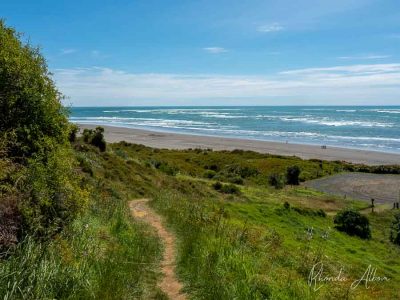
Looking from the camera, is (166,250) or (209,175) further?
(209,175)

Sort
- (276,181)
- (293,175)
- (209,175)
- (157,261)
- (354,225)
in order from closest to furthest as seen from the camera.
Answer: (157,261) < (354,225) < (276,181) < (209,175) < (293,175)

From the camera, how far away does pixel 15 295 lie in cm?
561

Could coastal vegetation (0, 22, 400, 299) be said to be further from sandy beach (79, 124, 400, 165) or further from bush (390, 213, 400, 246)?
sandy beach (79, 124, 400, 165)

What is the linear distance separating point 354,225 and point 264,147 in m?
54.4

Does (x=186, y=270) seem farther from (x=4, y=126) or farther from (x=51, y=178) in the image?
(x=4, y=126)

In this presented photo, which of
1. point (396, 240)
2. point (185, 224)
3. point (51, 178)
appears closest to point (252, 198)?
point (396, 240)

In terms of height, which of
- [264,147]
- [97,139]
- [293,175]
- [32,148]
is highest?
[32,148]

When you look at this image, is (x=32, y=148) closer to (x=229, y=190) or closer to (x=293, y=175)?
(x=229, y=190)

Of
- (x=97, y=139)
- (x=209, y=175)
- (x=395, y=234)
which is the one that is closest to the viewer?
(x=395, y=234)

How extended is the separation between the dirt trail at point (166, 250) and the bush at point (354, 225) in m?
14.4

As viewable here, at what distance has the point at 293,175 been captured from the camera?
175 ft

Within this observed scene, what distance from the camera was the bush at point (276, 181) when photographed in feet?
163

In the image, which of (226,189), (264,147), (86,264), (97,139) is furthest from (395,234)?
(264,147)

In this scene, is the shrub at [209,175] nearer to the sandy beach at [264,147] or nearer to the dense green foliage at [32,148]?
the sandy beach at [264,147]
